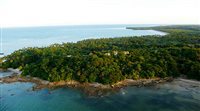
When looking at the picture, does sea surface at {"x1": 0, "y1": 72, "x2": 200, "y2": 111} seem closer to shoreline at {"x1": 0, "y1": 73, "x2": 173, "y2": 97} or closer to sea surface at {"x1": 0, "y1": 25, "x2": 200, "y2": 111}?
sea surface at {"x1": 0, "y1": 25, "x2": 200, "y2": 111}

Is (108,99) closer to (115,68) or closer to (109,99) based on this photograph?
(109,99)

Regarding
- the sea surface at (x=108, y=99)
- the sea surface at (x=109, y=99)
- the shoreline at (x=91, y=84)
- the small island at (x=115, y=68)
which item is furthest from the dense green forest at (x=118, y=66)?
the sea surface at (x=108, y=99)

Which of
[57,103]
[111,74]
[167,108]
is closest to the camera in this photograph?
[167,108]

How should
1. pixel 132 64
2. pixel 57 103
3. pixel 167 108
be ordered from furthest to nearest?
pixel 132 64 → pixel 57 103 → pixel 167 108

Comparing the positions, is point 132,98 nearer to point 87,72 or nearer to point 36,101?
point 87,72

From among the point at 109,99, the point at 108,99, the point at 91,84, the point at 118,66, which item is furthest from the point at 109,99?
the point at 118,66

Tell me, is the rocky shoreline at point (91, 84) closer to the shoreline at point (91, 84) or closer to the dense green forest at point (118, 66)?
the shoreline at point (91, 84)

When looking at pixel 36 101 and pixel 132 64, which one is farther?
pixel 132 64

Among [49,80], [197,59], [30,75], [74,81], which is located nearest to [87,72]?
[74,81]

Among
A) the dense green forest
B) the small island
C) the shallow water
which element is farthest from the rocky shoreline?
the shallow water

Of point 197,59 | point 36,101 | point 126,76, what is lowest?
point 36,101
